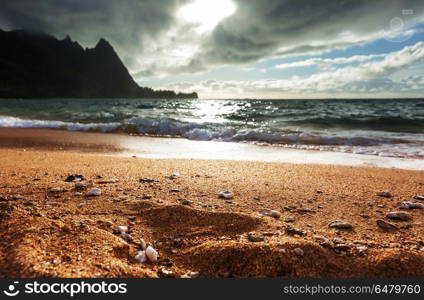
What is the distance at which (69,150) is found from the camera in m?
7.76

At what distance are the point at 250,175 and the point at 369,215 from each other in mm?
1993

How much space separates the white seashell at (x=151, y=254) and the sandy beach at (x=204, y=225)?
4cm

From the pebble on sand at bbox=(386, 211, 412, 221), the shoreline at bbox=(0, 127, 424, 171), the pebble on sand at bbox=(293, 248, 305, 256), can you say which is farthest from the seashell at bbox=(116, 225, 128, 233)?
the shoreline at bbox=(0, 127, 424, 171)

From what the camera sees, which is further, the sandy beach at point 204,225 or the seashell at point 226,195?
the seashell at point 226,195

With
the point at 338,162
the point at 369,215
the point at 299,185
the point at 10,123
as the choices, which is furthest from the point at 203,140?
the point at 10,123

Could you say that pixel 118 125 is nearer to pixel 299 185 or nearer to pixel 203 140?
pixel 203 140

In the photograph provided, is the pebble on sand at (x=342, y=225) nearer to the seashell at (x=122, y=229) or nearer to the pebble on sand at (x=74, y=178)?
the seashell at (x=122, y=229)

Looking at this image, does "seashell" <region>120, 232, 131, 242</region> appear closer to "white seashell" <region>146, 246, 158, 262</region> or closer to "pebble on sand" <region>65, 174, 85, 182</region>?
"white seashell" <region>146, 246, 158, 262</region>

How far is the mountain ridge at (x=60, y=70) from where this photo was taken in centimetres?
11564

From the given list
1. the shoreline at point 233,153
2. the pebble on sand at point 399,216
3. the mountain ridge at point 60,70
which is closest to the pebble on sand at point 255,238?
the pebble on sand at point 399,216

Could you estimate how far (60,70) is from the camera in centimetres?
13725

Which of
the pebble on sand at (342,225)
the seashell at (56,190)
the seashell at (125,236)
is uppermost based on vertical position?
the seashell at (56,190)

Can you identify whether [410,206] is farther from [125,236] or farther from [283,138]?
[283,138]

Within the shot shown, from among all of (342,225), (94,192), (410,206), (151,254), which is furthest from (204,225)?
(410,206)
